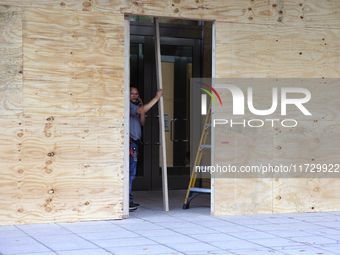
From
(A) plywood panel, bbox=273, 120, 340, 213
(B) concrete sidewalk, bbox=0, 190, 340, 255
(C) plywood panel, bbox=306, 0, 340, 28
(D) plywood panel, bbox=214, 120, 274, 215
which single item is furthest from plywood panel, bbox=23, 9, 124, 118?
(C) plywood panel, bbox=306, 0, 340, 28

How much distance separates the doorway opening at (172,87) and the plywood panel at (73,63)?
303cm

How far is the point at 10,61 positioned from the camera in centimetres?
578

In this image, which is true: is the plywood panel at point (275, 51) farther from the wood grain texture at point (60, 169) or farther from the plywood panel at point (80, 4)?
the wood grain texture at point (60, 169)

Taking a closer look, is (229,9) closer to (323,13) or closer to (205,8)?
(205,8)

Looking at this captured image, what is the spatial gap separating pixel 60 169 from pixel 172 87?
404 centimetres

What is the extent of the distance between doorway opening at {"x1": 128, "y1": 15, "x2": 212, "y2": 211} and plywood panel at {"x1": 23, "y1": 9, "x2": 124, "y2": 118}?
3.03 metres

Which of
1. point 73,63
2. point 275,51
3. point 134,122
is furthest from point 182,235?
point 275,51

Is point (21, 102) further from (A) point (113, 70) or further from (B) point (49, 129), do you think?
(A) point (113, 70)

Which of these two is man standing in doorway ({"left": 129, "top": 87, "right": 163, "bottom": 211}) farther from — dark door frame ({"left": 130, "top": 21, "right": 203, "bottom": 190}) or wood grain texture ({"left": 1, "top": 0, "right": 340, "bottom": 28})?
dark door frame ({"left": 130, "top": 21, "right": 203, "bottom": 190})

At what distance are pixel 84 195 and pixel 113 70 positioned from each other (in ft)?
5.44

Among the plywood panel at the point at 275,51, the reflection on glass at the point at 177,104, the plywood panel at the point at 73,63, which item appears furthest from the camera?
the reflection on glass at the point at 177,104

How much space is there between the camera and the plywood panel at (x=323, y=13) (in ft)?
23.0

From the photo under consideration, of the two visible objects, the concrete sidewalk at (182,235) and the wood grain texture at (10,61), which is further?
the wood grain texture at (10,61)

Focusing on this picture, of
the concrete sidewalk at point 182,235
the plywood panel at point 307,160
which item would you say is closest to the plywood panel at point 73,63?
the concrete sidewalk at point 182,235
